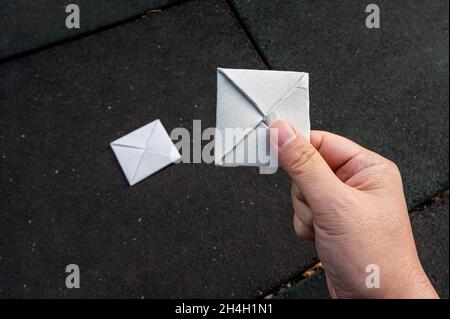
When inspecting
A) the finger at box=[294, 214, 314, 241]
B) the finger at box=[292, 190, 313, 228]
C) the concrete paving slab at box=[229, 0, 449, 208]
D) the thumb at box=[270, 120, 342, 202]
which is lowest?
the finger at box=[294, 214, 314, 241]

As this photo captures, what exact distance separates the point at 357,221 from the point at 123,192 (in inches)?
42.9

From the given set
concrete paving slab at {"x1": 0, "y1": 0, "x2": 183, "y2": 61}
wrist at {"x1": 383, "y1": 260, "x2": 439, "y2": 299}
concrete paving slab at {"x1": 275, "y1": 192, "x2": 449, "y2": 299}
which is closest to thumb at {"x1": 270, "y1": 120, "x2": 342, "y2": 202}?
wrist at {"x1": 383, "y1": 260, "x2": 439, "y2": 299}

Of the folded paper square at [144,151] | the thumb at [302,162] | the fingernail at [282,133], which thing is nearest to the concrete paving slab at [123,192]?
the folded paper square at [144,151]

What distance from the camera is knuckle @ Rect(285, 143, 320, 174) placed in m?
1.02

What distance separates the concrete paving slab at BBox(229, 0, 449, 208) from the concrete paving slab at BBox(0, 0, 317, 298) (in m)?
0.31

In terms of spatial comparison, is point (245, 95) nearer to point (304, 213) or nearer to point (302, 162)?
point (302, 162)

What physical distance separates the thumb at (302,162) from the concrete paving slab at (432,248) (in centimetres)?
83

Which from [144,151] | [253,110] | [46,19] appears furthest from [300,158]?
[46,19]

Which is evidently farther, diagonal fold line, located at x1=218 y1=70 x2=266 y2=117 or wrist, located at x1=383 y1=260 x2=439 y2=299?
wrist, located at x1=383 y1=260 x2=439 y2=299

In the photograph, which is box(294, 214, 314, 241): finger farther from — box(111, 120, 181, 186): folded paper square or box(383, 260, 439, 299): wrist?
box(111, 120, 181, 186): folded paper square

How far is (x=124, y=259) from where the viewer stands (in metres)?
1.69

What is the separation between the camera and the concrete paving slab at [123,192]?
1.68m

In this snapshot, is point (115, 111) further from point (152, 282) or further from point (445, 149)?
point (445, 149)

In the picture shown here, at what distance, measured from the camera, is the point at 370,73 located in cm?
200
